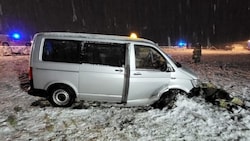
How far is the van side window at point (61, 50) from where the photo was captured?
848 centimetres

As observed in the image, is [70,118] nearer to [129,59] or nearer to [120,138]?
[120,138]

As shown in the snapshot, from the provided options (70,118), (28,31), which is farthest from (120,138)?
(28,31)

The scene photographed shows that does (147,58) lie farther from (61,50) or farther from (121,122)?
(61,50)

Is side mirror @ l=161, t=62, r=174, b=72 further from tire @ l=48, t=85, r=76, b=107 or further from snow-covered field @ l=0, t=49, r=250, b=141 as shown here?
tire @ l=48, t=85, r=76, b=107

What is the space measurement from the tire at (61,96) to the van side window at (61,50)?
772 mm

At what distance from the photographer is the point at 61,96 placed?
8.55 meters

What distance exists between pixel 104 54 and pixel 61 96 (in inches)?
65.7

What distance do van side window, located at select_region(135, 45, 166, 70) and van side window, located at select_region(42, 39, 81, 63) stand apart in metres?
1.65

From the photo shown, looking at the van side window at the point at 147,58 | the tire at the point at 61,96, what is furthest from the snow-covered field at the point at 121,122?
the van side window at the point at 147,58

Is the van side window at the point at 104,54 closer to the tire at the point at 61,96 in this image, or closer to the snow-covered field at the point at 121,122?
the tire at the point at 61,96

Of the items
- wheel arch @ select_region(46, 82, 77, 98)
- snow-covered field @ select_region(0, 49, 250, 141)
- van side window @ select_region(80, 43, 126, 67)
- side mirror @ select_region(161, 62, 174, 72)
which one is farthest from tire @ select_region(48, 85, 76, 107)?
side mirror @ select_region(161, 62, 174, 72)

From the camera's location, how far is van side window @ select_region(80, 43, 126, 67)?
8380mm

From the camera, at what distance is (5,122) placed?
7.16 m

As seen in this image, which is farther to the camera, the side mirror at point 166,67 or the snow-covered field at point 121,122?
the side mirror at point 166,67
